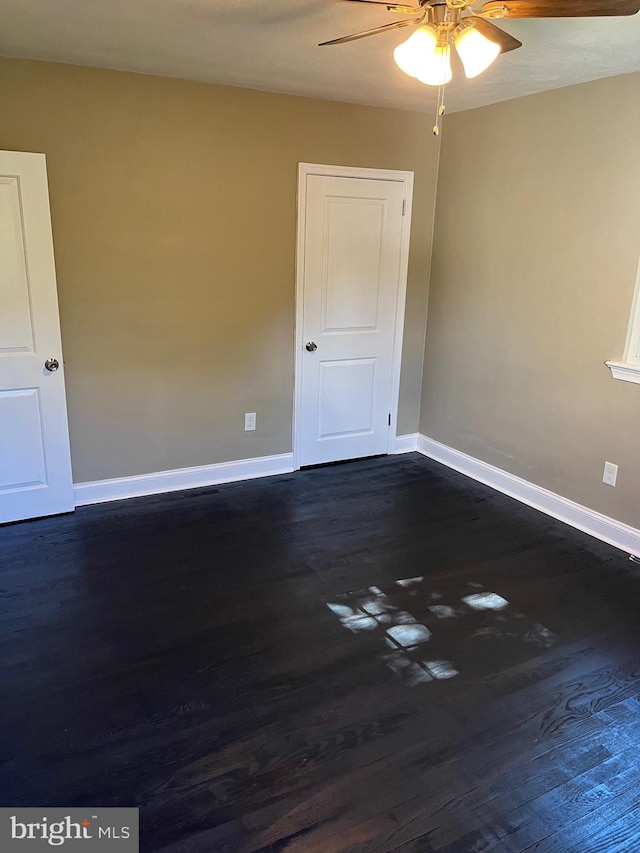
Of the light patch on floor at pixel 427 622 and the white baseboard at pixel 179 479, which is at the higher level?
the white baseboard at pixel 179 479

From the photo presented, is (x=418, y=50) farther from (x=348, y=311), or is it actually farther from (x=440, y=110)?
(x=348, y=311)

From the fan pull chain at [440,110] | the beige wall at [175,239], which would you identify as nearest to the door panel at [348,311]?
the beige wall at [175,239]

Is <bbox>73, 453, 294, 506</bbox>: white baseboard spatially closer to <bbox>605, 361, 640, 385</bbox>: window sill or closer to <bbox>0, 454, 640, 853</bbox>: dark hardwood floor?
<bbox>0, 454, 640, 853</bbox>: dark hardwood floor

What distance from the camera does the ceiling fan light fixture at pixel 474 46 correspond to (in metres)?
1.95

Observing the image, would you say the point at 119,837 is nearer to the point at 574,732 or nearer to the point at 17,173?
the point at 574,732

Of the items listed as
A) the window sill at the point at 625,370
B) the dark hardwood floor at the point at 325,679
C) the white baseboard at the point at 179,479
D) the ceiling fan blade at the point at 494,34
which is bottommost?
the dark hardwood floor at the point at 325,679

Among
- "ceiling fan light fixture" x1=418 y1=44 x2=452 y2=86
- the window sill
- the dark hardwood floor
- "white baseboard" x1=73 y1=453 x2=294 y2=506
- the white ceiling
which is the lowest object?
the dark hardwood floor

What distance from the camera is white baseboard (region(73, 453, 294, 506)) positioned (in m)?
3.73

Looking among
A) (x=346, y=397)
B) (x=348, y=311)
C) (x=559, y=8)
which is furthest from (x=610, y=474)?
(x=559, y=8)

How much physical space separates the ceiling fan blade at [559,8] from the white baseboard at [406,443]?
3.22 m

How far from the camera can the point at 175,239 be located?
141 inches

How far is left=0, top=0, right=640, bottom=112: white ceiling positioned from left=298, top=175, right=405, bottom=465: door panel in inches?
27.9

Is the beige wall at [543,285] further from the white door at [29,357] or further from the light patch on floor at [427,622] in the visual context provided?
the white door at [29,357]

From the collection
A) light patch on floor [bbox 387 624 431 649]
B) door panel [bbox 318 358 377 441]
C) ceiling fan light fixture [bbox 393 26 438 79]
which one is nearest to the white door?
door panel [bbox 318 358 377 441]
